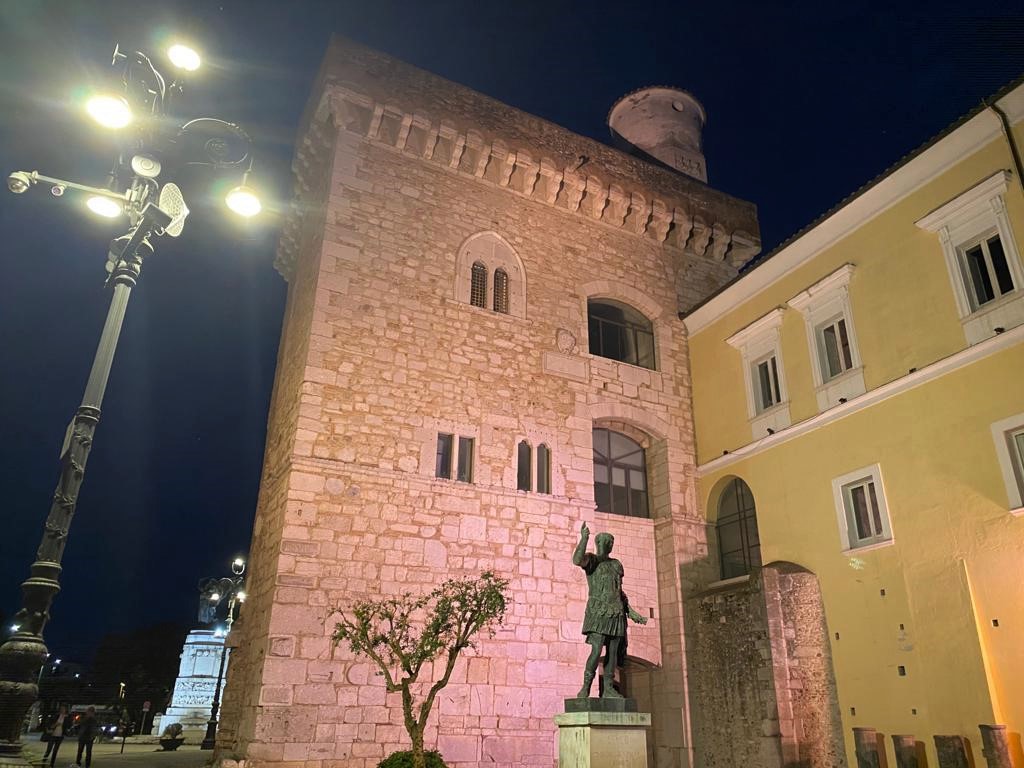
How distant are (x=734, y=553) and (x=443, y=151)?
9418mm

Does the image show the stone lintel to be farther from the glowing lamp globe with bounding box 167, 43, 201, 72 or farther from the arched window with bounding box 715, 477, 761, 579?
the glowing lamp globe with bounding box 167, 43, 201, 72

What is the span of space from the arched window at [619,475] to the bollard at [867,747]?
554cm

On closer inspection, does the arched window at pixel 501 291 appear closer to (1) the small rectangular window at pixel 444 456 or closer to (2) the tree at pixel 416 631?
(1) the small rectangular window at pixel 444 456

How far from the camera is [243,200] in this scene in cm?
777

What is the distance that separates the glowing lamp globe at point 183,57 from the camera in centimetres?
771

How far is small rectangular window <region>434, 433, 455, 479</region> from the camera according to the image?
467 inches

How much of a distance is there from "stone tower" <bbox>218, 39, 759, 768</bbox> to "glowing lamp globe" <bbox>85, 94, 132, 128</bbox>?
16.2 feet

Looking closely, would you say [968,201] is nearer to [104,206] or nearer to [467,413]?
[467,413]

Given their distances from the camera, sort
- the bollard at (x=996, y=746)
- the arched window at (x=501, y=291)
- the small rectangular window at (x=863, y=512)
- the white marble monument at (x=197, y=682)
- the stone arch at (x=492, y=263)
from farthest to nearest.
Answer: the white marble monument at (x=197, y=682) < the arched window at (x=501, y=291) < the stone arch at (x=492, y=263) < the small rectangular window at (x=863, y=512) < the bollard at (x=996, y=746)

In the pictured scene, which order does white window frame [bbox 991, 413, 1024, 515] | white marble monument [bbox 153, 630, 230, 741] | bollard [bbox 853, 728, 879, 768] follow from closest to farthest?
white window frame [bbox 991, 413, 1024, 515]
bollard [bbox 853, 728, 879, 768]
white marble monument [bbox 153, 630, 230, 741]

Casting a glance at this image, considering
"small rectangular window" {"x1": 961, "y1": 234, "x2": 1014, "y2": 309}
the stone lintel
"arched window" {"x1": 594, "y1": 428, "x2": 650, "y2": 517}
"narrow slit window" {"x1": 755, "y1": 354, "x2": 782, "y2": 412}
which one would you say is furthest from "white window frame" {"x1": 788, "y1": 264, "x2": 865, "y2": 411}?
the stone lintel

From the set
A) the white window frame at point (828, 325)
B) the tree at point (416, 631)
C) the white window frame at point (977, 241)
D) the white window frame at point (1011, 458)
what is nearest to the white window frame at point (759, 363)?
the white window frame at point (828, 325)

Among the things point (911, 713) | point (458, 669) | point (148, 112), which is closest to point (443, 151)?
point (148, 112)

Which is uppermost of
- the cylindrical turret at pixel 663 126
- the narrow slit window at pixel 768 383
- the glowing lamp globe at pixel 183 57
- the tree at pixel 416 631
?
the cylindrical turret at pixel 663 126
